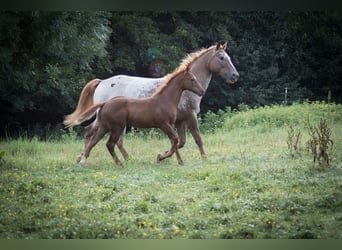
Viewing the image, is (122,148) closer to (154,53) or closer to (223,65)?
(154,53)

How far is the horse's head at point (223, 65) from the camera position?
5.83 metres

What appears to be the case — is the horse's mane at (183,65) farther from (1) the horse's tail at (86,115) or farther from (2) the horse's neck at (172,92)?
(1) the horse's tail at (86,115)

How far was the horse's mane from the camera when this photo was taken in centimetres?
579

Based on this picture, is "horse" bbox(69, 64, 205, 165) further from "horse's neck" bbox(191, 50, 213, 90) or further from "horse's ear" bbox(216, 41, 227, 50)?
"horse's ear" bbox(216, 41, 227, 50)

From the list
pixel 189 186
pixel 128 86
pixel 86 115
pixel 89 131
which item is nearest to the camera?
pixel 189 186

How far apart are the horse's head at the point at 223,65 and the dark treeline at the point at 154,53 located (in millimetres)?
57

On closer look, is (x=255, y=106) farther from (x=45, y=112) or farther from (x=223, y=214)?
(x=45, y=112)

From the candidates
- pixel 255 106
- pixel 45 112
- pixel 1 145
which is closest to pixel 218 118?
pixel 255 106

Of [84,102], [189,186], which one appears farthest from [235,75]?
[84,102]

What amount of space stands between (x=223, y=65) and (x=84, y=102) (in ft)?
4.27

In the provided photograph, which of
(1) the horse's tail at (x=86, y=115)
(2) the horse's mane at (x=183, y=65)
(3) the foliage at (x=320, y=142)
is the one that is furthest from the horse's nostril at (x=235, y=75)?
(1) the horse's tail at (x=86, y=115)

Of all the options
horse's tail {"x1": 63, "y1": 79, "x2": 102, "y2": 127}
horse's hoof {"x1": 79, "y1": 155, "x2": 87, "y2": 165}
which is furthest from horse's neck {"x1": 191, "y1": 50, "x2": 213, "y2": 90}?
horse's hoof {"x1": 79, "y1": 155, "x2": 87, "y2": 165}

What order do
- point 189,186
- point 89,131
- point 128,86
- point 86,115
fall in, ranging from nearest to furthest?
point 189,186
point 86,115
point 89,131
point 128,86

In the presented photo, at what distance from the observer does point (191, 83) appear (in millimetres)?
5816
